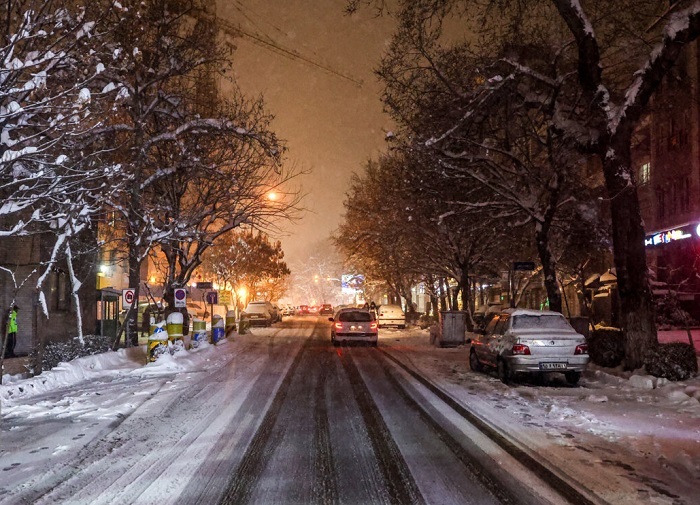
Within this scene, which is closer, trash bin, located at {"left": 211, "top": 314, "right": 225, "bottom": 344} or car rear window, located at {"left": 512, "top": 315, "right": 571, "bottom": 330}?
car rear window, located at {"left": 512, "top": 315, "right": 571, "bottom": 330}

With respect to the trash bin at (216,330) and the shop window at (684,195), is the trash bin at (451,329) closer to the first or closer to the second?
the trash bin at (216,330)

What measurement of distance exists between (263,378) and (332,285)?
130m

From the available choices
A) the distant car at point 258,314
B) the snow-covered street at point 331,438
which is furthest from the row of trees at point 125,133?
the distant car at point 258,314

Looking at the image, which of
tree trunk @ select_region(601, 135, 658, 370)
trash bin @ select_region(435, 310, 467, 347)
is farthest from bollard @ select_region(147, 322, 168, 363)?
trash bin @ select_region(435, 310, 467, 347)

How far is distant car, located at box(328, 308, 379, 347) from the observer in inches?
988

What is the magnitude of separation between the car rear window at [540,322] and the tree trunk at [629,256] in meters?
1.50

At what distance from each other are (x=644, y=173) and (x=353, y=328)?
19562 millimetres

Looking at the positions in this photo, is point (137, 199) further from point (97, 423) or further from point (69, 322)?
point (97, 423)

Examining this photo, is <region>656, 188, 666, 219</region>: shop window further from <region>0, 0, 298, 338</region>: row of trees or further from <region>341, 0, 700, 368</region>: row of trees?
<region>0, 0, 298, 338</region>: row of trees

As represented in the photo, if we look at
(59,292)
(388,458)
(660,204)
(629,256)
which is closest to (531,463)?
(388,458)

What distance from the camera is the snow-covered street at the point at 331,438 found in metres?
5.66

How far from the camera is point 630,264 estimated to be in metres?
13.6

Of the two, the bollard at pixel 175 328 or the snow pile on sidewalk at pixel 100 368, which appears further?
the bollard at pixel 175 328

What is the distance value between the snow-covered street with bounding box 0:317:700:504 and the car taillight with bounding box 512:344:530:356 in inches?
31.8
